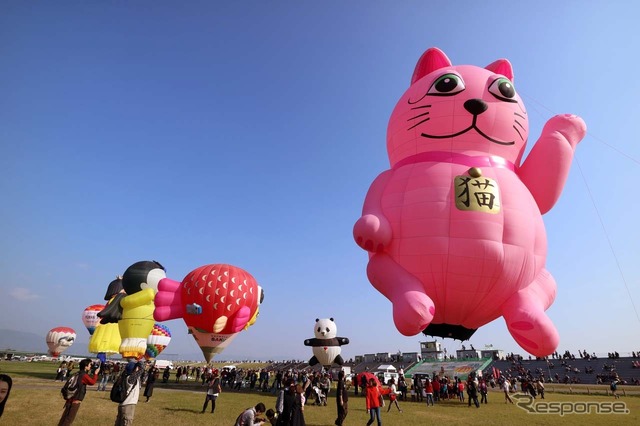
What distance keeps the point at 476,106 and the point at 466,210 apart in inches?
107

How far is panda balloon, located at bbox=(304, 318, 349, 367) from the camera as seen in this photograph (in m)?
20.2

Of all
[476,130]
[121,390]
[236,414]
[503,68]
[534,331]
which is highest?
[503,68]

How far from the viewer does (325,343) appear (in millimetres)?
20188

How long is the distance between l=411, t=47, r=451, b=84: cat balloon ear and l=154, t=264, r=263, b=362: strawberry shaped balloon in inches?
569

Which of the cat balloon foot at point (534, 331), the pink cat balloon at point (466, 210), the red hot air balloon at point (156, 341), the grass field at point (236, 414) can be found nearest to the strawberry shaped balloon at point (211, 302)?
the grass field at point (236, 414)

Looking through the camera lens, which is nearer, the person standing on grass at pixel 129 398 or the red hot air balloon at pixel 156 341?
the person standing on grass at pixel 129 398

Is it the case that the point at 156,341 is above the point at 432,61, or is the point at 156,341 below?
below

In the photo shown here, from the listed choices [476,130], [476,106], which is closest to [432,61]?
[476,106]

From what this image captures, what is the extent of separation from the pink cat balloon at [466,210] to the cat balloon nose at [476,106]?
0.02 m

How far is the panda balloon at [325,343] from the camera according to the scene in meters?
20.2

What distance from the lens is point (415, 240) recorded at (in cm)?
867

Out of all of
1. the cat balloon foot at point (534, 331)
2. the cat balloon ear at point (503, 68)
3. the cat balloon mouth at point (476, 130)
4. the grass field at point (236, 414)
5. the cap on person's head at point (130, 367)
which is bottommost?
the grass field at point (236, 414)

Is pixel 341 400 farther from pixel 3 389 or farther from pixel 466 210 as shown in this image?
pixel 3 389

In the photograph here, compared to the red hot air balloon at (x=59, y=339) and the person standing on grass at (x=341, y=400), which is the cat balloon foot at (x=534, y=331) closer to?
the person standing on grass at (x=341, y=400)
